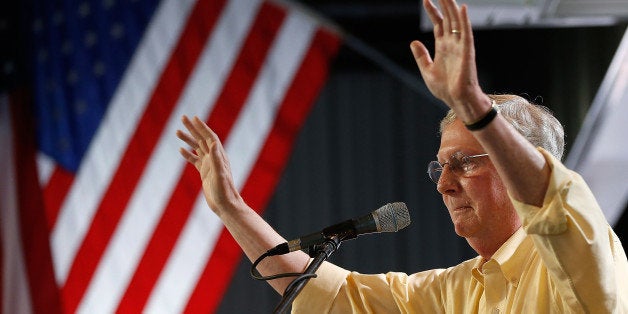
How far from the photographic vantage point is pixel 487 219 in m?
1.81

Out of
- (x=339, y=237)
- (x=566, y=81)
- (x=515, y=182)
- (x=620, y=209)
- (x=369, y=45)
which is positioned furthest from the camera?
(x=369, y=45)

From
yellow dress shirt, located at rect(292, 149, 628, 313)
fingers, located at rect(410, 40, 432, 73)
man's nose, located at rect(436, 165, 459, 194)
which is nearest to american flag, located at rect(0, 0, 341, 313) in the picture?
yellow dress shirt, located at rect(292, 149, 628, 313)

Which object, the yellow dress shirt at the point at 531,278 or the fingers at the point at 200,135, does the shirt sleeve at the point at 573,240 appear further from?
the fingers at the point at 200,135

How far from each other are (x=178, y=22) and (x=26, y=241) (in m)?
1.24

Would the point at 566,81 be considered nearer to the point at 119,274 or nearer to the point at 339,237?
the point at 119,274

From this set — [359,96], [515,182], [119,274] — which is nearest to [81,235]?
[119,274]

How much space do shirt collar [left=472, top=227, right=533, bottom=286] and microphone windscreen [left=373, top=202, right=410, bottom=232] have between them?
0.20 metres

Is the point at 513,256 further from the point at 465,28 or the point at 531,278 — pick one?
the point at 465,28

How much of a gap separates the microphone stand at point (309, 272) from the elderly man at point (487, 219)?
12.1 inches

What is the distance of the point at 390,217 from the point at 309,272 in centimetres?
22

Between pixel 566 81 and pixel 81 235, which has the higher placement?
pixel 566 81

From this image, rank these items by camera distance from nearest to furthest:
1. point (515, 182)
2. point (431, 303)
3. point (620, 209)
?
1. point (515, 182)
2. point (431, 303)
3. point (620, 209)

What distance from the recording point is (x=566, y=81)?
394cm

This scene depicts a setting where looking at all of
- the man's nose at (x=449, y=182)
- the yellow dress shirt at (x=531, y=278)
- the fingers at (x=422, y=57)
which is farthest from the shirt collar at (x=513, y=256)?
the fingers at (x=422, y=57)
